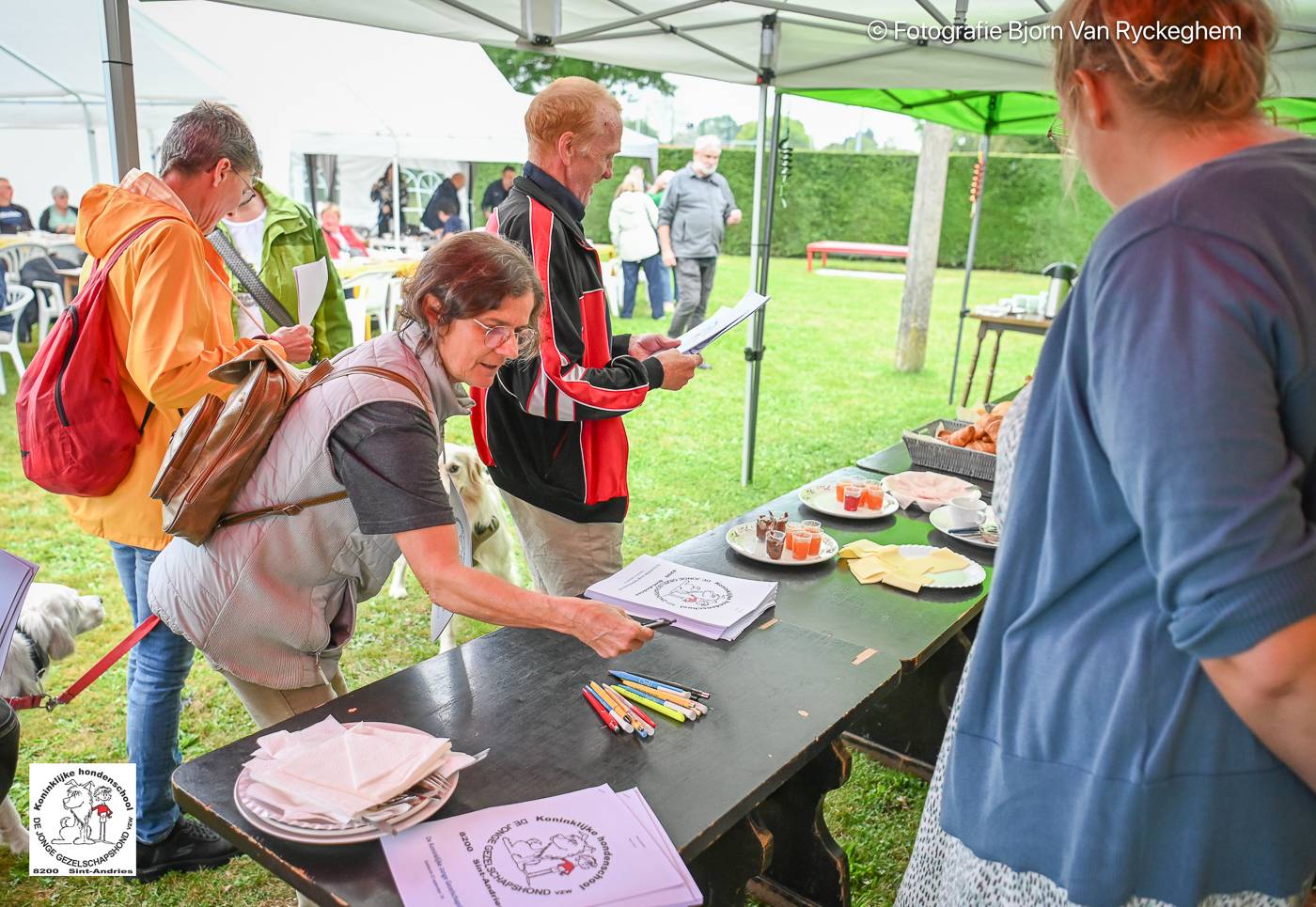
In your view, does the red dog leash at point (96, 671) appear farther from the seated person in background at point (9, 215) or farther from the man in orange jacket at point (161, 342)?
the seated person in background at point (9, 215)

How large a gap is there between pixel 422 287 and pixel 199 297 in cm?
73

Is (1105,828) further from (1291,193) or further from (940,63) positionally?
(940,63)

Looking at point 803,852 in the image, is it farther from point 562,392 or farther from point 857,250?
point 857,250

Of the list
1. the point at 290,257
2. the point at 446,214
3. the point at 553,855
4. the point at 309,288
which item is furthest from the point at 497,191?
the point at 553,855

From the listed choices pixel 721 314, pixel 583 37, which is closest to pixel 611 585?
pixel 721 314

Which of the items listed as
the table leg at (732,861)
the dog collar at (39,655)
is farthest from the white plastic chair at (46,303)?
the table leg at (732,861)

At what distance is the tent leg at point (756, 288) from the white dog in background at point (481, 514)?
1.62 m

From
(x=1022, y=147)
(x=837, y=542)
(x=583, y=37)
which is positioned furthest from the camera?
(x=1022, y=147)

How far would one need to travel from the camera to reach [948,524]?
2.55m

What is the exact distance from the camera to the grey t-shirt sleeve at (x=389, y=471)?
5.01 feet

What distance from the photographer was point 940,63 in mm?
4195

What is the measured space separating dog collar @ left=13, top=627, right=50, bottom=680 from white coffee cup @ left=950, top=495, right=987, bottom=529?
245 cm

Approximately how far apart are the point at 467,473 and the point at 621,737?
2.09 meters

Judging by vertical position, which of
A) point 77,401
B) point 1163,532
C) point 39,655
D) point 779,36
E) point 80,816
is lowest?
point 80,816
